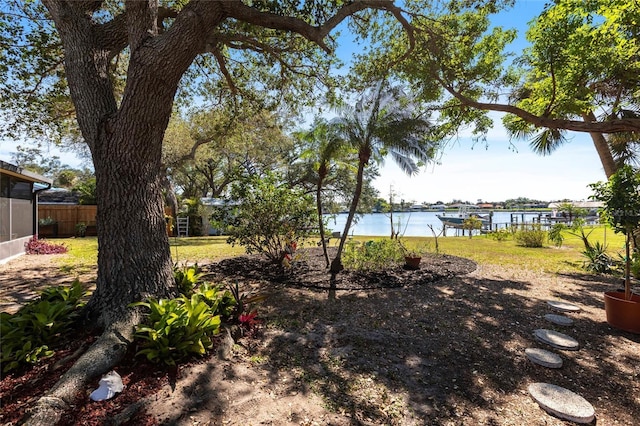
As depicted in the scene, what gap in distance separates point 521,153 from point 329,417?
910 centimetres

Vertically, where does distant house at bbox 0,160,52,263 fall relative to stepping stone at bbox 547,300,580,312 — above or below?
above

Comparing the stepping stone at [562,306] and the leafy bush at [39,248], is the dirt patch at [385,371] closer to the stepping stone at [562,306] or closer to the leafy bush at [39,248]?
the stepping stone at [562,306]

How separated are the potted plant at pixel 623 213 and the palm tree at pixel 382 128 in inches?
129

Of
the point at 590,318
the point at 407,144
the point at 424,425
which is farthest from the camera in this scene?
the point at 407,144

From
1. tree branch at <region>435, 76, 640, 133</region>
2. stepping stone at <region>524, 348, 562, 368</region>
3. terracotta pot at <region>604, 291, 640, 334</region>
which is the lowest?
stepping stone at <region>524, 348, 562, 368</region>

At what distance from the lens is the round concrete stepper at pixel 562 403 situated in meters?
2.23

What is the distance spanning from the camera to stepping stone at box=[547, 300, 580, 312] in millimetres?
4535

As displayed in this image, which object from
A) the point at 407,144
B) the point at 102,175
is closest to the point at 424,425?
the point at 102,175

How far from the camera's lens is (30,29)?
5.63m

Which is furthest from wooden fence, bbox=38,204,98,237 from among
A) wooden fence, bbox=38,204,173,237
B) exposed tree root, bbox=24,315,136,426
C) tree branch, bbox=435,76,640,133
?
tree branch, bbox=435,76,640,133

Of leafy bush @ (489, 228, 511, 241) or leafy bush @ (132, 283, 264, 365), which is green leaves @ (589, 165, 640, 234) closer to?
leafy bush @ (132, 283, 264, 365)

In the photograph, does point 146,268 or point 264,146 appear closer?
point 146,268

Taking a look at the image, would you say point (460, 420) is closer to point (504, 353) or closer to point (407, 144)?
point (504, 353)

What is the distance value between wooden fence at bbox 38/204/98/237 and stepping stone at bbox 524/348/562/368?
56.7 feet
